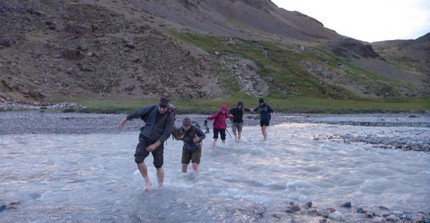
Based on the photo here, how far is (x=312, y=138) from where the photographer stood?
70.9 feet

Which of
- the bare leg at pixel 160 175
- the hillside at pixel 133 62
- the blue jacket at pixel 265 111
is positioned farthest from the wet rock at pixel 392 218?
the hillside at pixel 133 62

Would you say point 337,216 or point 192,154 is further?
point 192,154

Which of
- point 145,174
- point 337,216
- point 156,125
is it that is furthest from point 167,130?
point 337,216

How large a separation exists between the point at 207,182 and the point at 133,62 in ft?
160

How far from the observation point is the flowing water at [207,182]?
27.3 ft

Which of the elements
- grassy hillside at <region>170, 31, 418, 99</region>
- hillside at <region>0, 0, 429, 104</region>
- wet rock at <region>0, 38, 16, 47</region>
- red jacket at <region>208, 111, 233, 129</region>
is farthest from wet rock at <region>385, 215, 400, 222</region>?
wet rock at <region>0, 38, 16, 47</region>

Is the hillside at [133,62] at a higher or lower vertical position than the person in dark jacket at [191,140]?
higher

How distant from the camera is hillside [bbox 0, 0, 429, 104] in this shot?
50.7 meters

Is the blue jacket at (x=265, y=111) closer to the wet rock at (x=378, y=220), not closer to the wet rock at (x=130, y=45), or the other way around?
the wet rock at (x=378, y=220)

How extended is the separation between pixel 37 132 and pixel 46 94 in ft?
82.9

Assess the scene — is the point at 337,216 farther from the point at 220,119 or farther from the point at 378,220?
the point at 220,119

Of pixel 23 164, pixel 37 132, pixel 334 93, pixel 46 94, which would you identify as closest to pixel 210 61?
pixel 334 93

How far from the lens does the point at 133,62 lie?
57.8 m

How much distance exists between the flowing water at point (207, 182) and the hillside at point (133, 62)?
95.2 ft
